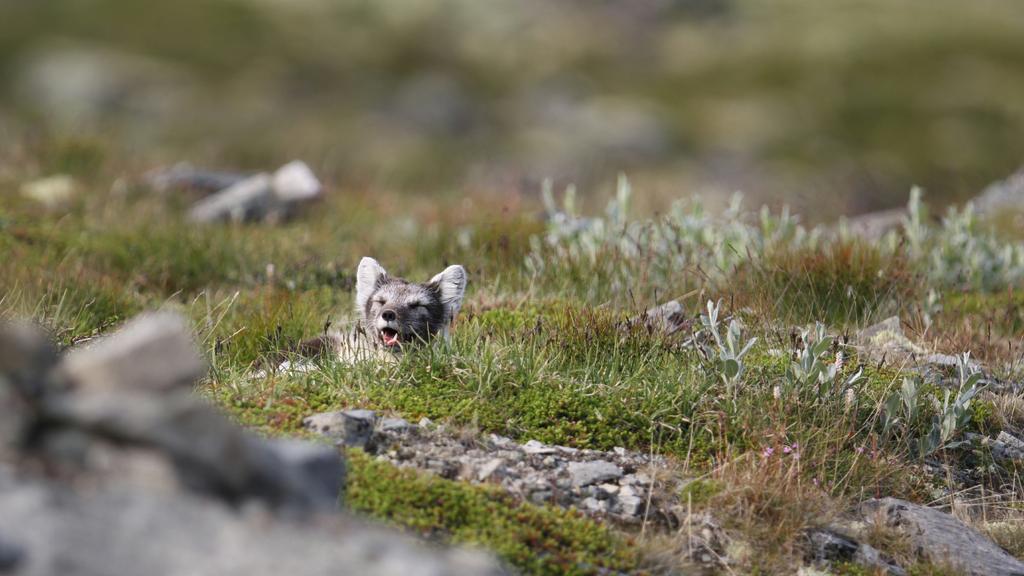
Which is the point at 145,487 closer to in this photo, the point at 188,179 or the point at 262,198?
the point at 262,198

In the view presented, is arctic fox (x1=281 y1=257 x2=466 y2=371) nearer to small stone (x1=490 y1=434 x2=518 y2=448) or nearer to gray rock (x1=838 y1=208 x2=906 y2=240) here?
small stone (x1=490 y1=434 x2=518 y2=448)

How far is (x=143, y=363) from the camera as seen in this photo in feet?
12.2

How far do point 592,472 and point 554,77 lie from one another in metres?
103

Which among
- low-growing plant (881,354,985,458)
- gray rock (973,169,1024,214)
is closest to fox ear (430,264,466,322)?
low-growing plant (881,354,985,458)

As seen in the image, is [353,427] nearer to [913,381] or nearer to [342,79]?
[913,381]

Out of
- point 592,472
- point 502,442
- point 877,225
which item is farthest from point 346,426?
point 877,225

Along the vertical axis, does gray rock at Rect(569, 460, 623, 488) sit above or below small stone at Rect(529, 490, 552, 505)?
above

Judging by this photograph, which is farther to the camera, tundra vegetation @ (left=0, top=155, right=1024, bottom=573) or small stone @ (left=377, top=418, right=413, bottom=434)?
small stone @ (left=377, top=418, right=413, bottom=434)

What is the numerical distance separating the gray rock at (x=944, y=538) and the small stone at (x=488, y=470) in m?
2.10

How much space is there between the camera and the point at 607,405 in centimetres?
660

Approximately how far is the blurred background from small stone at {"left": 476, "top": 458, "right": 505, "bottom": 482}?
57.7 m

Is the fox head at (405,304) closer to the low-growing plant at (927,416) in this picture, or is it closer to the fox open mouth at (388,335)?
the fox open mouth at (388,335)

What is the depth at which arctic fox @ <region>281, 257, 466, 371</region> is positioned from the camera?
24.7 feet

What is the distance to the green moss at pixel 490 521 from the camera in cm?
498
